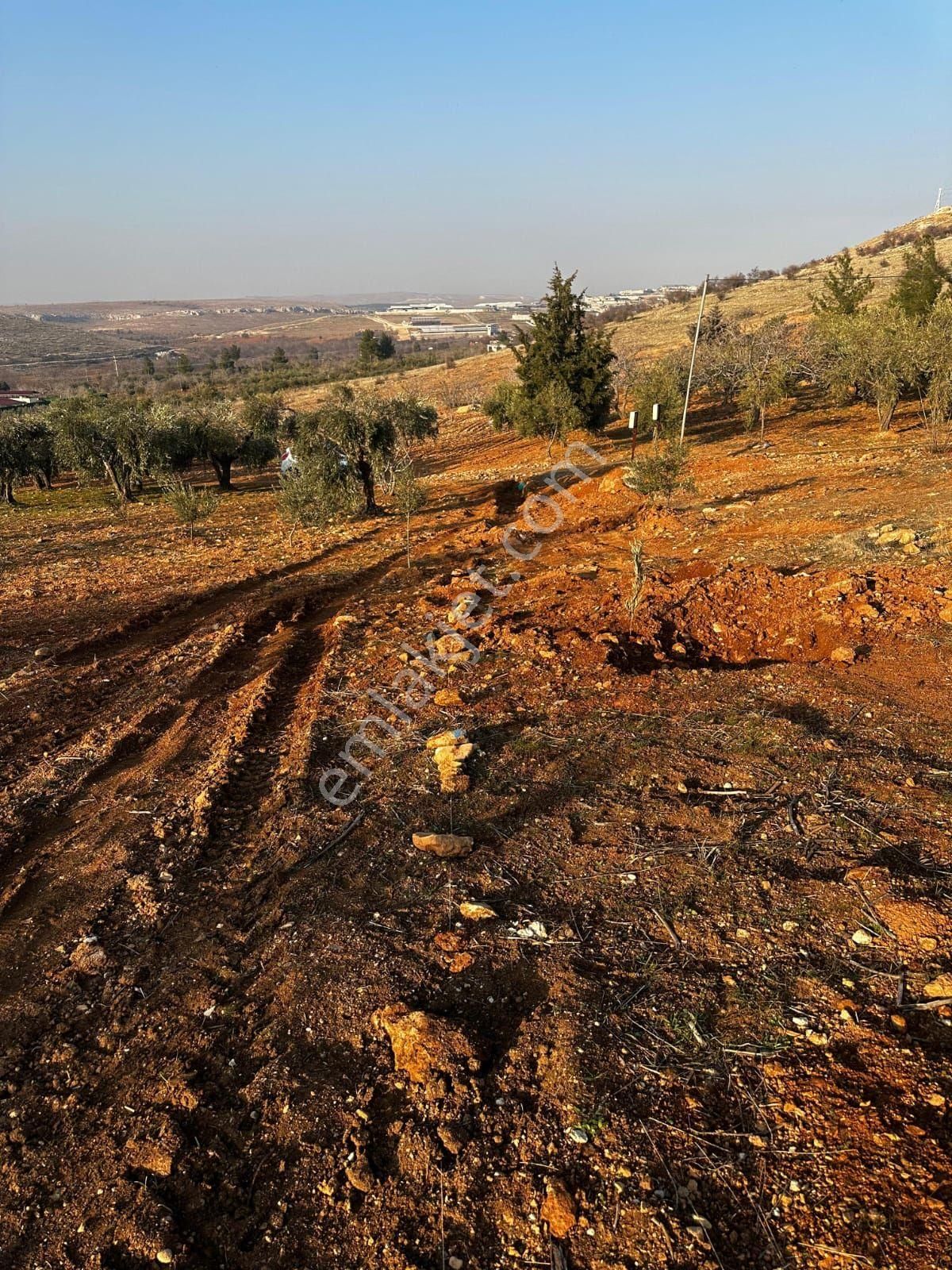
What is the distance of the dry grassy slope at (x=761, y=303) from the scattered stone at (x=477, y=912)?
3614cm

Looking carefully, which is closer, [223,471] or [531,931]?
[531,931]

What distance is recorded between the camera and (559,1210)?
7.72 feet

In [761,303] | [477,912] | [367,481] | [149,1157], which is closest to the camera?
[149,1157]

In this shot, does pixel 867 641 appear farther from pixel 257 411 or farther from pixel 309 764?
pixel 257 411

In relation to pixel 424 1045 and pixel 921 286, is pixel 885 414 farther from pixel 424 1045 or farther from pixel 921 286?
pixel 424 1045

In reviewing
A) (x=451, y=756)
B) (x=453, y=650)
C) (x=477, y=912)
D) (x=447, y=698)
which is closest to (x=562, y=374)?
(x=453, y=650)

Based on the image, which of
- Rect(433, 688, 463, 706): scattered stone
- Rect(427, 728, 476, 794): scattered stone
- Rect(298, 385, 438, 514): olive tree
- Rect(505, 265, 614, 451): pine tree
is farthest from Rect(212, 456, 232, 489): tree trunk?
Rect(427, 728, 476, 794): scattered stone

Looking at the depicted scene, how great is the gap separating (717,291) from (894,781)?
66155mm

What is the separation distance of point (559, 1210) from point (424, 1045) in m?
0.85

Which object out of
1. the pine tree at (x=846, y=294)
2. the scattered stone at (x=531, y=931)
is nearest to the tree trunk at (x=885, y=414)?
the pine tree at (x=846, y=294)

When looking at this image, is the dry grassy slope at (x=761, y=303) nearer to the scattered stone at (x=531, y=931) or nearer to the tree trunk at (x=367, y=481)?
the tree trunk at (x=367, y=481)

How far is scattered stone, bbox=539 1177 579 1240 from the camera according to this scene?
7.61ft

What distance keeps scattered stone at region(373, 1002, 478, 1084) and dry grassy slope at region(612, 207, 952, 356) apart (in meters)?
36.9

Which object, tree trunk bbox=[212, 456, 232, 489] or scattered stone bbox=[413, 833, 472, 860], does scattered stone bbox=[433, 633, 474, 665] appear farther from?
tree trunk bbox=[212, 456, 232, 489]
